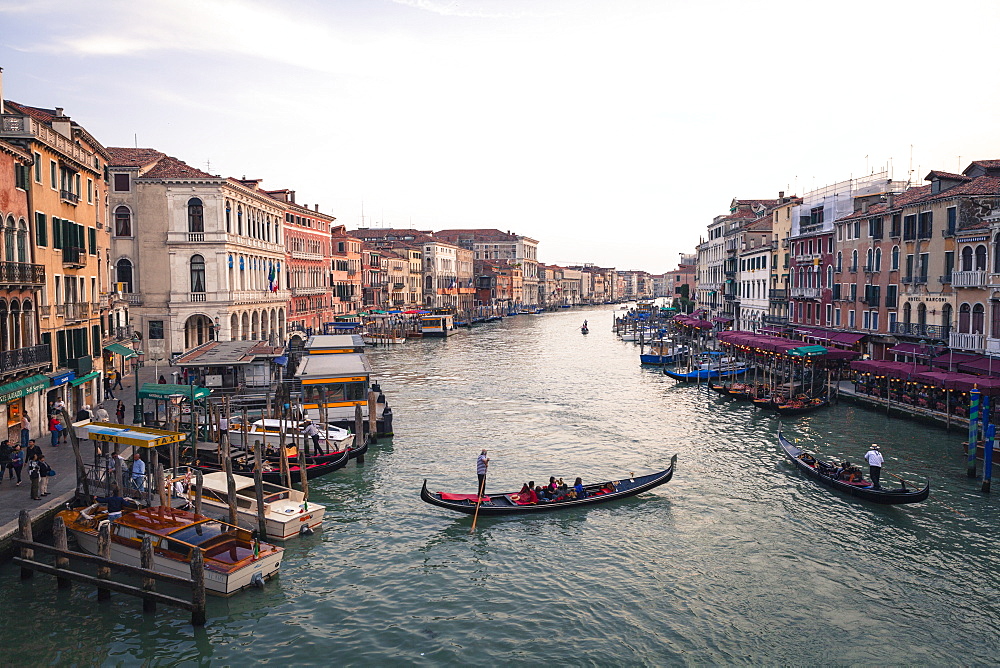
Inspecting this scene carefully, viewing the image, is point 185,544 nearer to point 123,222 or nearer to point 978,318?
point 978,318

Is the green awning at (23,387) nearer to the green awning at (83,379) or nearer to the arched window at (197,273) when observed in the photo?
the green awning at (83,379)

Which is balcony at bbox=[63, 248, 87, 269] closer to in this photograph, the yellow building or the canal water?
the yellow building

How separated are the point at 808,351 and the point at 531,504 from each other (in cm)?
2478

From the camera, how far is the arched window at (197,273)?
4253cm

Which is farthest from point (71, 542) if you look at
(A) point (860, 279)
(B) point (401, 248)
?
(B) point (401, 248)

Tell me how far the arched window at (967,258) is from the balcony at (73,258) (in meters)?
36.0

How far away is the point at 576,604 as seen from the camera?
14.1m

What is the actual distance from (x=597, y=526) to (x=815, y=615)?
19.5 ft

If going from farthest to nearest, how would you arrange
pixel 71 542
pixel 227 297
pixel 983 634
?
1. pixel 227 297
2. pixel 71 542
3. pixel 983 634

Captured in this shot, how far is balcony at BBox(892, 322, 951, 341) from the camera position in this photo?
105ft

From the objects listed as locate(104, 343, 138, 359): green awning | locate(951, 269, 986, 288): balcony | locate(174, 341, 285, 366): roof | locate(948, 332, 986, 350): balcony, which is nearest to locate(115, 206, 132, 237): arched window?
locate(174, 341, 285, 366): roof

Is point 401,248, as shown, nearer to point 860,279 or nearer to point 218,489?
point 860,279

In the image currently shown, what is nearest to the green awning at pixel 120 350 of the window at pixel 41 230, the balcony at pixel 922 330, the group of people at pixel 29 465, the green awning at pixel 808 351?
the window at pixel 41 230

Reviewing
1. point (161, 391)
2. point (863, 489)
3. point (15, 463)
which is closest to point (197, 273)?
point (161, 391)
